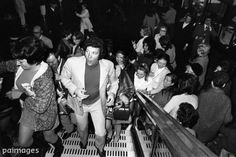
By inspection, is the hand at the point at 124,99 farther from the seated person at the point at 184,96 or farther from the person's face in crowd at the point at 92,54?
the person's face in crowd at the point at 92,54

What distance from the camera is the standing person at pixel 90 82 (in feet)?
8.49

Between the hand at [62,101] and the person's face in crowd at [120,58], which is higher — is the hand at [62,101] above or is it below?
below

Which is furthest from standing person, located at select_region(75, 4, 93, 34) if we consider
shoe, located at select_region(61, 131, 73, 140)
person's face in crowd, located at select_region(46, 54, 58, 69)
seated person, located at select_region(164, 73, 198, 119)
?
seated person, located at select_region(164, 73, 198, 119)

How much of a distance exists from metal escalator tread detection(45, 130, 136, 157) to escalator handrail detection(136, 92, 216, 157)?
111 centimetres

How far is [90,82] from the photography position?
269 cm

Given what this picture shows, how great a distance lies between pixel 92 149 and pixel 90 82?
120 centimetres

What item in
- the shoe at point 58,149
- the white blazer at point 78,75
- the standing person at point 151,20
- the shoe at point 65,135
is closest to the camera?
the white blazer at point 78,75

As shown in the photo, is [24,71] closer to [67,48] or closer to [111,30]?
[67,48]

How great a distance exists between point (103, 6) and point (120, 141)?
956 centimetres

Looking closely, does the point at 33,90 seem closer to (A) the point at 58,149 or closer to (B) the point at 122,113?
(A) the point at 58,149

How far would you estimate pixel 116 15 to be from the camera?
464 inches

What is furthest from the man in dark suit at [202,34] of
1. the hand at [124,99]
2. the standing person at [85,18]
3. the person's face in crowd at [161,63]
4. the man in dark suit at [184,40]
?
the standing person at [85,18]

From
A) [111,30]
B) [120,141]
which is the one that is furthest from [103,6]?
[120,141]

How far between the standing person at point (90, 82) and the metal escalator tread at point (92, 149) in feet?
1.34
